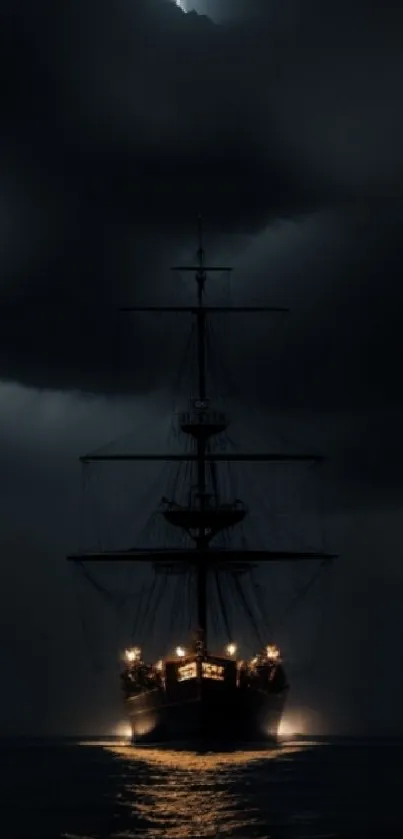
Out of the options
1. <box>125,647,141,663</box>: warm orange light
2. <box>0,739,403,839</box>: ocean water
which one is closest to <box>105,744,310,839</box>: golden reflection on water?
<box>0,739,403,839</box>: ocean water

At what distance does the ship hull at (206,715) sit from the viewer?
119875 millimetres

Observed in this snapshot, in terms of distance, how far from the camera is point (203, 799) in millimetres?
86312

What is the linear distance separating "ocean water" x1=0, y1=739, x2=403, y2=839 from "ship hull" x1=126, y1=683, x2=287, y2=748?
154cm

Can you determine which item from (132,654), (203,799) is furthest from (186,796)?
(132,654)

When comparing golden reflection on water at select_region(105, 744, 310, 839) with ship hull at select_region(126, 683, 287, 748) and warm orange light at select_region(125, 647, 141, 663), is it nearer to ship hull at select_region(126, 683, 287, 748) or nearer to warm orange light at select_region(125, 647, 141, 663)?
ship hull at select_region(126, 683, 287, 748)

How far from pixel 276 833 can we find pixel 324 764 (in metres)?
63.3

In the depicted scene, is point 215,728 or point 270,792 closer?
point 270,792

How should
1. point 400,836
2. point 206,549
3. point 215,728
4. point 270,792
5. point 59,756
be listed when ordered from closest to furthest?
point 400,836 < point 270,792 < point 215,728 < point 206,549 < point 59,756

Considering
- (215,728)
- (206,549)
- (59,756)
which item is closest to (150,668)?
(206,549)

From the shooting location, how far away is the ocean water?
250ft

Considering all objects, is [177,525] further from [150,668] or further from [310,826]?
[310,826]

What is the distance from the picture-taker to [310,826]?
77750mm

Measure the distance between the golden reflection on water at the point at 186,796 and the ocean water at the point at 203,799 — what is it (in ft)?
0.25

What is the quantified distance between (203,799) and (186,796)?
1901 mm
